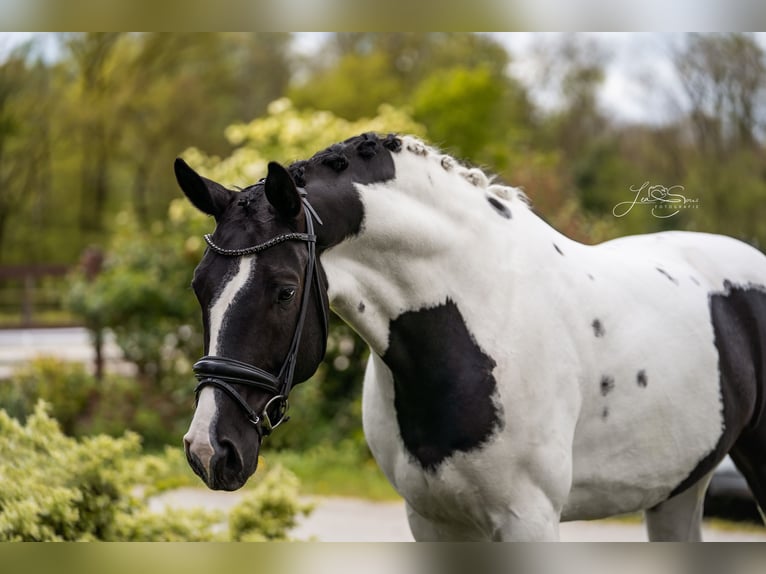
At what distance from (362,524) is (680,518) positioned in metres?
2.61

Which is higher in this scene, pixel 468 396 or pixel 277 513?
pixel 468 396

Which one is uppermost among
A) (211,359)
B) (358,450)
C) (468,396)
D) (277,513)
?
(211,359)

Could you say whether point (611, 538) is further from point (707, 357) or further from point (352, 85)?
point (352, 85)

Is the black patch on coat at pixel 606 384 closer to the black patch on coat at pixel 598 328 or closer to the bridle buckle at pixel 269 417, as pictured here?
the black patch on coat at pixel 598 328

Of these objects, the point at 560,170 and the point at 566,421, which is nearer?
the point at 566,421

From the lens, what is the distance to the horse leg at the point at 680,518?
107 inches

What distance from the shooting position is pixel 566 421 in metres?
2.08

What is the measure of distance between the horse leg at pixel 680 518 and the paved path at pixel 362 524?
1288 millimetres

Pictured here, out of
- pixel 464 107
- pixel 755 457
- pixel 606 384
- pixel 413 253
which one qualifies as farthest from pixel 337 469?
pixel 464 107

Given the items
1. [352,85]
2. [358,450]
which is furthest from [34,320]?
[352,85]

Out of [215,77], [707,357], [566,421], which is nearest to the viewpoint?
[566,421]

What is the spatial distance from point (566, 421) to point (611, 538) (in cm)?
279

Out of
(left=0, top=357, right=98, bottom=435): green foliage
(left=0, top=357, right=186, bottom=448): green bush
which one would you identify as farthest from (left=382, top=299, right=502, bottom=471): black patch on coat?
(left=0, top=357, right=98, bottom=435): green foliage

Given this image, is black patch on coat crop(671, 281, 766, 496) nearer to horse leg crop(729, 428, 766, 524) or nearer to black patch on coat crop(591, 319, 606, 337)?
horse leg crop(729, 428, 766, 524)
